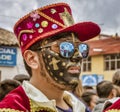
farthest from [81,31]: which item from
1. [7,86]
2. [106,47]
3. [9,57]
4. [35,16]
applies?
[106,47]

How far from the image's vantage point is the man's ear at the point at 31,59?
9.37 feet

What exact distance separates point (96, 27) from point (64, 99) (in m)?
0.47

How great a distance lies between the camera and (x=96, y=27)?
2924 millimetres

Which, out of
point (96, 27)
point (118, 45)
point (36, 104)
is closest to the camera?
point (36, 104)

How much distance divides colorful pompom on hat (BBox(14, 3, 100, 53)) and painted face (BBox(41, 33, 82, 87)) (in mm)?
81

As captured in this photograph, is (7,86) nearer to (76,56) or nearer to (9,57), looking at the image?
(76,56)

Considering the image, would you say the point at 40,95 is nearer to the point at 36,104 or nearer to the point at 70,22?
the point at 36,104

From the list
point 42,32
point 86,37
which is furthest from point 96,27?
point 42,32

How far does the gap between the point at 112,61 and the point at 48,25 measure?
104ft

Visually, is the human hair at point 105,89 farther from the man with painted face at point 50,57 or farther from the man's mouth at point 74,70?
the man's mouth at point 74,70

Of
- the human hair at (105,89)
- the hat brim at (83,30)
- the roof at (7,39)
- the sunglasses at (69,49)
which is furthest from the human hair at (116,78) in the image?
the roof at (7,39)

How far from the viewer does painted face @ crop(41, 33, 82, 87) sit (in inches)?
108

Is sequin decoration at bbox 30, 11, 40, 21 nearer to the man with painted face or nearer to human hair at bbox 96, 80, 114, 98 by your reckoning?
the man with painted face

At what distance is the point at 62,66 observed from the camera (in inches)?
109
